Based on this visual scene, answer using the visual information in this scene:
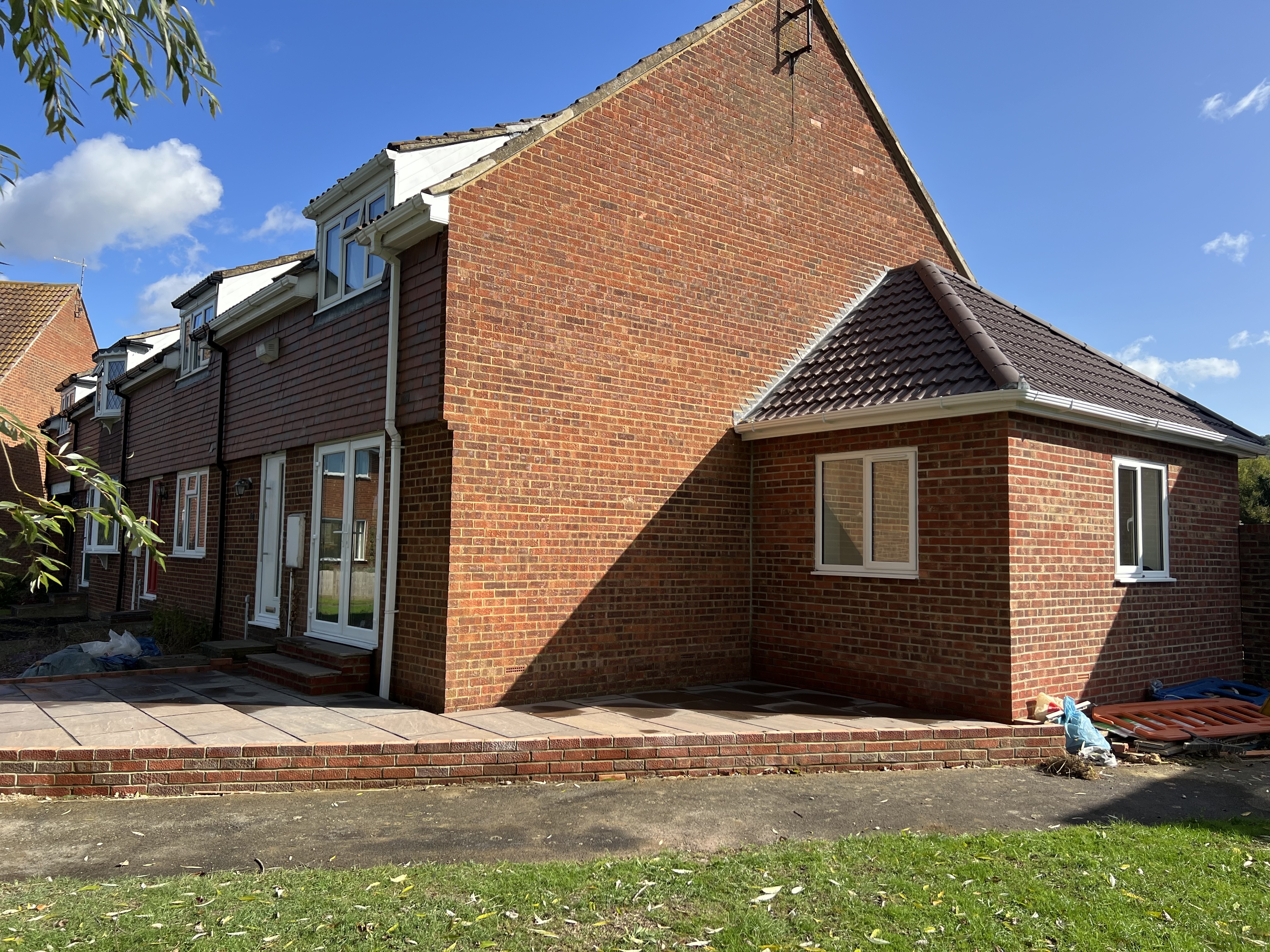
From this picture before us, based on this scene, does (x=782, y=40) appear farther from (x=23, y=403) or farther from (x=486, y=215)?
(x=23, y=403)

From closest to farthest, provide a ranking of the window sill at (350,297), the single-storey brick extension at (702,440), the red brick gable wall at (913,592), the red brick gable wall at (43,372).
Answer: the red brick gable wall at (913,592) → the single-storey brick extension at (702,440) → the window sill at (350,297) → the red brick gable wall at (43,372)

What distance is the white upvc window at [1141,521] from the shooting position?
999 cm

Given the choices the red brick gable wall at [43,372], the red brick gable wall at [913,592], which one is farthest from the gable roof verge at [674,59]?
the red brick gable wall at [43,372]

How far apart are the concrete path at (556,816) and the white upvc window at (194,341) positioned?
10.6m

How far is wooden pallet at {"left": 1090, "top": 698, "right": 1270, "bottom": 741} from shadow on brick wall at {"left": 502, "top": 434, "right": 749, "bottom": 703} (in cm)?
399

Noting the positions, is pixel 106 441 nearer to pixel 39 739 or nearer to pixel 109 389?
pixel 109 389

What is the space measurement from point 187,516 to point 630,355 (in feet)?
31.9

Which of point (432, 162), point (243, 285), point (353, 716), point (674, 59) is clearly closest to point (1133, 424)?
Result: point (674, 59)

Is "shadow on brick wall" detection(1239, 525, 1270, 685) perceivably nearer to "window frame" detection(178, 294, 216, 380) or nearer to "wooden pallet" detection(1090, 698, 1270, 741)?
"wooden pallet" detection(1090, 698, 1270, 741)

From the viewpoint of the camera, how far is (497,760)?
23.2 feet

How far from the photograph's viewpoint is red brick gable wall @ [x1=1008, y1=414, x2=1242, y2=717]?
8.71 m

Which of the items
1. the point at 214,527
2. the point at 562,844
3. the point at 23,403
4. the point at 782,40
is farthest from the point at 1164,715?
the point at 23,403

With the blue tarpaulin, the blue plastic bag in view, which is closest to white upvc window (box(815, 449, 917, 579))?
the blue plastic bag

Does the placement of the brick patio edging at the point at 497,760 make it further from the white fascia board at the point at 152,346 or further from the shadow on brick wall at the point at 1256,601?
the white fascia board at the point at 152,346
